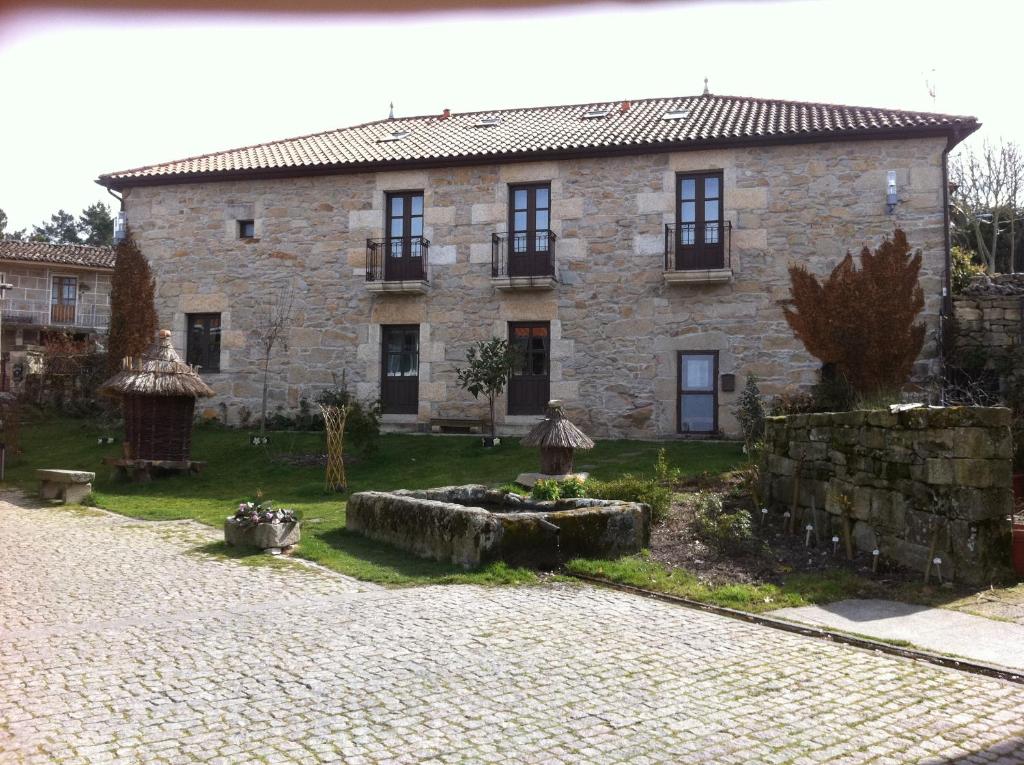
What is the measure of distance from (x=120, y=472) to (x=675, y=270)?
37.2 ft

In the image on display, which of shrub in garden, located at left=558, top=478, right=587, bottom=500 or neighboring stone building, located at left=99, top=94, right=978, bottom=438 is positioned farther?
neighboring stone building, located at left=99, top=94, right=978, bottom=438

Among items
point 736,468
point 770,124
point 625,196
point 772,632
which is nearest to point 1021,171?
point 770,124

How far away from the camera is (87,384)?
2162 cm

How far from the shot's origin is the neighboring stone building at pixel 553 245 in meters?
16.7

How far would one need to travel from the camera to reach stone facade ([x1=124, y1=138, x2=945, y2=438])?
16672mm

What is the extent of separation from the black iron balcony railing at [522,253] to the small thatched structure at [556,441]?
7060mm

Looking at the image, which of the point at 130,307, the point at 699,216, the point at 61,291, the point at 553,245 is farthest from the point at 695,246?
the point at 61,291

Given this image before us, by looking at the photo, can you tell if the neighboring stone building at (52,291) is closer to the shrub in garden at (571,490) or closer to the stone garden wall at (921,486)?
the shrub in garden at (571,490)

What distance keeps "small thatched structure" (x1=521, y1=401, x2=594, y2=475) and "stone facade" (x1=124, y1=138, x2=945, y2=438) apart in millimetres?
6087

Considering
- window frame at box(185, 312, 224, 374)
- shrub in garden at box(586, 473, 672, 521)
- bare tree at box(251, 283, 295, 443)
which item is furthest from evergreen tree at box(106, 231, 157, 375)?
shrub in garden at box(586, 473, 672, 521)

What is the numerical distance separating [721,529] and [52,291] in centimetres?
3623

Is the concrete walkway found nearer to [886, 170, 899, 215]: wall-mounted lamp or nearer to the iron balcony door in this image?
[886, 170, 899, 215]: wall-mounted lamp

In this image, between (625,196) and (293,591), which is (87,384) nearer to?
(625,196)

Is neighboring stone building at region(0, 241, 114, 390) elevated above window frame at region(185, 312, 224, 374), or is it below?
above
